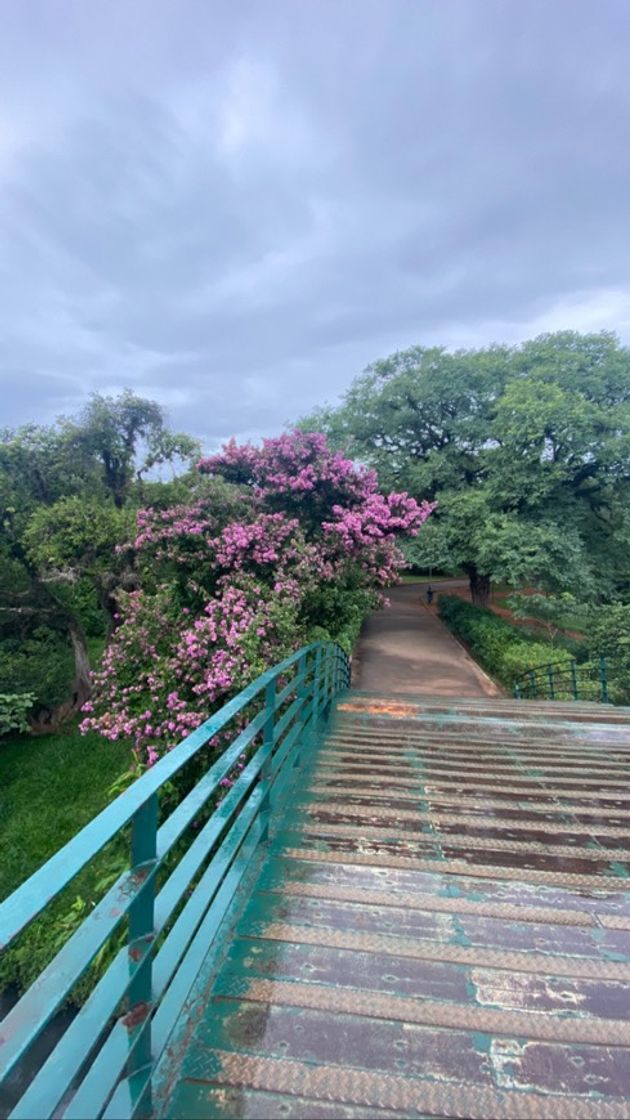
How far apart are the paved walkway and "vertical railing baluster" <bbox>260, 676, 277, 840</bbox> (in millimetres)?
7756

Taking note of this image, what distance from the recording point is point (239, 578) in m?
7.19

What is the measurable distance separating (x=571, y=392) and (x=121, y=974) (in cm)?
1812

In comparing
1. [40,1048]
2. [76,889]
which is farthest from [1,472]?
[40,1048]

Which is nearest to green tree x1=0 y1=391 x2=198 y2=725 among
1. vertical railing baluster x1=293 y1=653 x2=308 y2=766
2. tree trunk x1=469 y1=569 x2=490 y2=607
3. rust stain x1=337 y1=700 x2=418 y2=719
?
rust stain x1=337 y1=700 x2=418 y2=719

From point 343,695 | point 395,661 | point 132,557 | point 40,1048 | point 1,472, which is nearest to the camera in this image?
point 40,1048

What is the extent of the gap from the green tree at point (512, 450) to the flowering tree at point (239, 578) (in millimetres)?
5945

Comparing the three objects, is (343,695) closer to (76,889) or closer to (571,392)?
(76,889)

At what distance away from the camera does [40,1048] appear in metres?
5.18

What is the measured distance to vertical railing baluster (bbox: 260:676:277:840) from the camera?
2.52 metres

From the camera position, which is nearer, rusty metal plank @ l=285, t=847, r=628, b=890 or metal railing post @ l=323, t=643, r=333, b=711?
rusty metal plank @ l=285, t=847, r=628, b=890

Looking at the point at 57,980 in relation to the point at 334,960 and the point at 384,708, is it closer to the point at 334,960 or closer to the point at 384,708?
the point at 334,960

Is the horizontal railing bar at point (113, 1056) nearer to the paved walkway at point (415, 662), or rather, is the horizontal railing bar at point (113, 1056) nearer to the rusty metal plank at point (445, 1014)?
the rusty metal plank at point (445, 1014)

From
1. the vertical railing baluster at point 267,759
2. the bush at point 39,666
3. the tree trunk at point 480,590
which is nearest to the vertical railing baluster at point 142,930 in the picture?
the vertical railing baluster at point 267,759

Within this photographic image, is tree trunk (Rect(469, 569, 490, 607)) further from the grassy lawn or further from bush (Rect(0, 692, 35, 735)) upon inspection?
bush (Rect(0, 692, 35, 735))
